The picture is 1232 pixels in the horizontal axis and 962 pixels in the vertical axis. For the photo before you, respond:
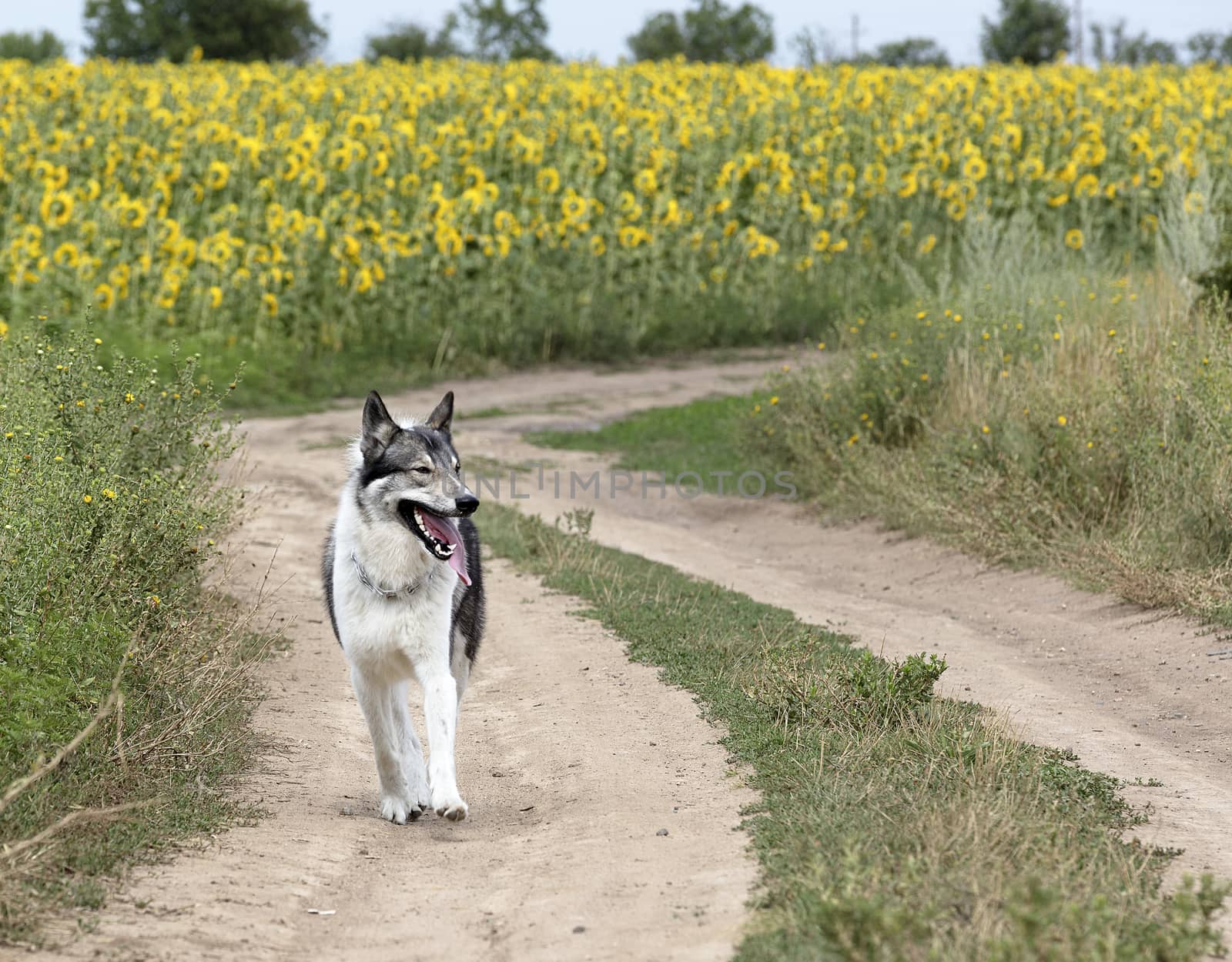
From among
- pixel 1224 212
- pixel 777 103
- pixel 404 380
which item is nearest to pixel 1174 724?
pixel 1224 212

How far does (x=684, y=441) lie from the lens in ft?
56.4

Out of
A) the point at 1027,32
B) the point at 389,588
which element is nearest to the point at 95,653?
the point at 389,588

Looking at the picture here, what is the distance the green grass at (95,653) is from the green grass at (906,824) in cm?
227

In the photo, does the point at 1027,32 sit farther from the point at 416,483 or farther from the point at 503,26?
the point at 416,483

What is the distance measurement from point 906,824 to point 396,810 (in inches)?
87.8

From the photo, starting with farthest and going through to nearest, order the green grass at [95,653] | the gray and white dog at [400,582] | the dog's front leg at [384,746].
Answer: the dog's front leg at [384,746], the gray and white dog at [400,582], the green grass at [95,653]

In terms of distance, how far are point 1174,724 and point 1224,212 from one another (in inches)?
365

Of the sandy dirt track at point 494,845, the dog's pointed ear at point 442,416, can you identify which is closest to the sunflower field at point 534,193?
the sandy dirt track at point 494,845

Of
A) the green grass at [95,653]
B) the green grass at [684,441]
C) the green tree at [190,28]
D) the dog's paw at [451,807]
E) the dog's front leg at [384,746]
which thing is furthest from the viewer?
the green tree at [190,28]

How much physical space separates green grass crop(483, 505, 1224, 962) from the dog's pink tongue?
5.11 feet

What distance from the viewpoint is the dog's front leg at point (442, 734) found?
233 inches

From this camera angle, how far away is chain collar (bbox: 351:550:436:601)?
6277mm

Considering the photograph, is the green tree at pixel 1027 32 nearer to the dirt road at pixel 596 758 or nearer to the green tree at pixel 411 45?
the green tree at pixel 411 45

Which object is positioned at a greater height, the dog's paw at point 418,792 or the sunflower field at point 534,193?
the sunflower field at point 534,193
